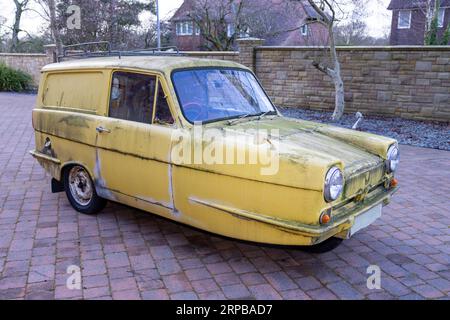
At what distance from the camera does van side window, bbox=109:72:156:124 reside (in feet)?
13.2

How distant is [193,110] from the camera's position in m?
3.88

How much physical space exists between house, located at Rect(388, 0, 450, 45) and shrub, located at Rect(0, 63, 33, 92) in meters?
23.1

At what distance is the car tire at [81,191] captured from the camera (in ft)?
15.4

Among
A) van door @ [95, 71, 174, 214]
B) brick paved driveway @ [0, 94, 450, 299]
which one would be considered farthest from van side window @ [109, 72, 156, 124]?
brick paved driveway @ [0, 94, 450, 299]

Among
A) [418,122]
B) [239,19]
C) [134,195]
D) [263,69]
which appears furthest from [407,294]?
[239,19]

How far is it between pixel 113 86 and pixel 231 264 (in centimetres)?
216

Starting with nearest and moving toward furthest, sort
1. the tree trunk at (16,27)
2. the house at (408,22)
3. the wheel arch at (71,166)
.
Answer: the wheel arch at (71,166) < the house at (408,22) < the tree trunk at (16,27)

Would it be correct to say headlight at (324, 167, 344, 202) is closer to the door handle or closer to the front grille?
the front grille

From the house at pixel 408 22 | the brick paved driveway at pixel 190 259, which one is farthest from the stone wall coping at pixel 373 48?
the house at pixel 408 22

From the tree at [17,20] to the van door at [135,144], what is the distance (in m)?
30.2

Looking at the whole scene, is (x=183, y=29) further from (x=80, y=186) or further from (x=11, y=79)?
(x=80, y=186)

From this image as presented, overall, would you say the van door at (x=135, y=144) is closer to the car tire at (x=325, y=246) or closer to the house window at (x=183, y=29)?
the car tire at (x=325, y=246)

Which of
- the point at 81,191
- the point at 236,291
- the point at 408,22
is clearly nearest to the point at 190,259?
the point at 236,291

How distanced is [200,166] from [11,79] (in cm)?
1906
